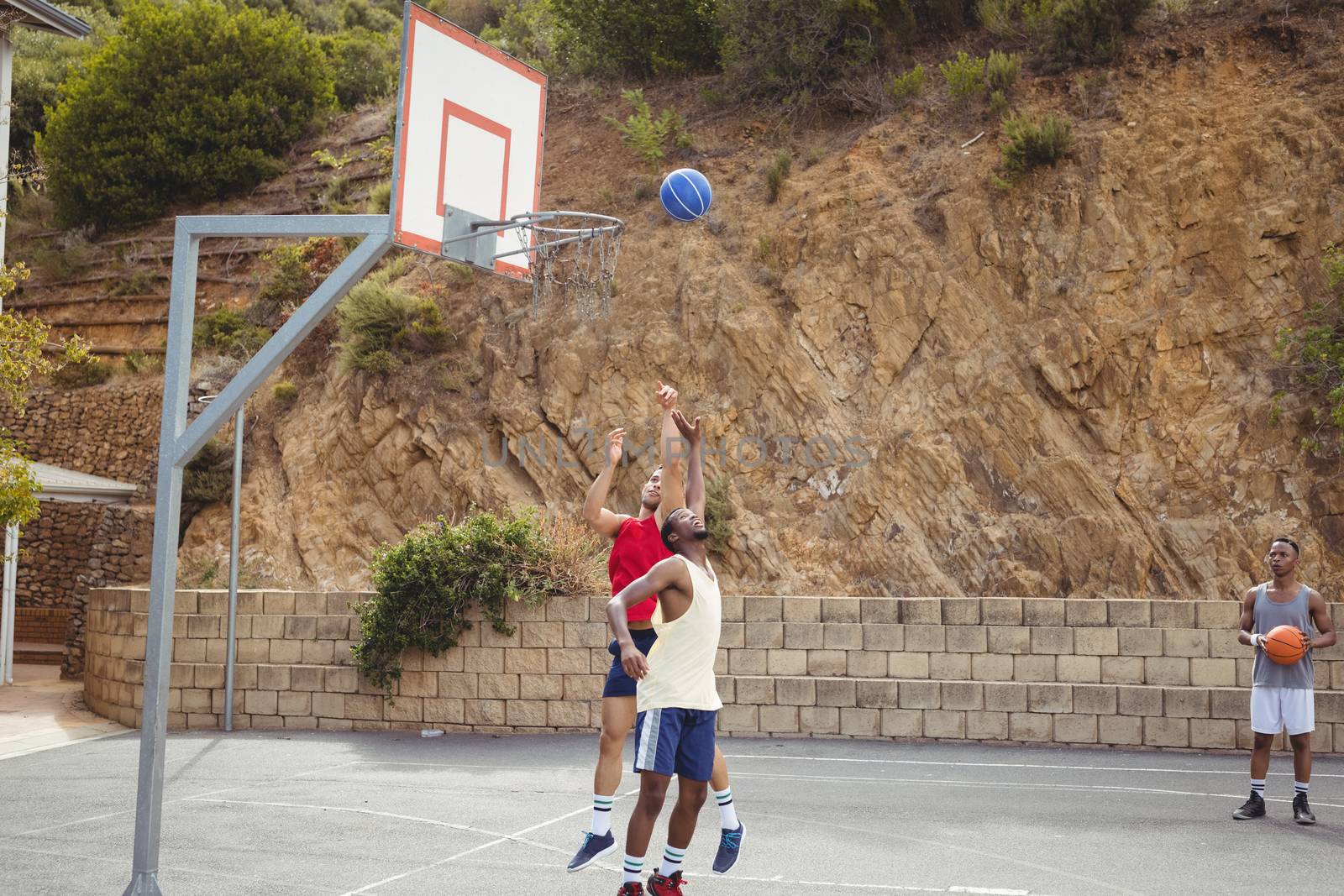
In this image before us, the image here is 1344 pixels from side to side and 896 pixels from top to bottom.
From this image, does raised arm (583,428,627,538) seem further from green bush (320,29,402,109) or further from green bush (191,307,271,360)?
green bush (320,29,402,109)

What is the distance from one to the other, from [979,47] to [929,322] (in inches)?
280

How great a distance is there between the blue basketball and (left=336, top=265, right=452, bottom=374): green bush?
36.2 feet

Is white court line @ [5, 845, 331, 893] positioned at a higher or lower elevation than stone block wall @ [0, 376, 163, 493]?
lower

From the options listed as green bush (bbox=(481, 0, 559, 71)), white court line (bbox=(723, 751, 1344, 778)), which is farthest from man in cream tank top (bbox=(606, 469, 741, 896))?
green bush (bbox=(481, 0, 559, 71))

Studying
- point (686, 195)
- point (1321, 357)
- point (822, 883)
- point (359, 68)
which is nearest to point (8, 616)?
point (686, 195)

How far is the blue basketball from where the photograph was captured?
37.7ft

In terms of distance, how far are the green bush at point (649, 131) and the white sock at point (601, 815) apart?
1932cm

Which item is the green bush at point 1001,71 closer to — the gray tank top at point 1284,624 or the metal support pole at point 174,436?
the gray tank top at point 1284,624

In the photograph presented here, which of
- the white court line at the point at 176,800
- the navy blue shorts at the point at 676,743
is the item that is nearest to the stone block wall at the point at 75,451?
the white court line at the point at 176,800

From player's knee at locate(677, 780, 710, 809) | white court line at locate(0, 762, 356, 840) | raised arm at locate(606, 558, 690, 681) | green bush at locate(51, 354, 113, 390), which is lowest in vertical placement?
white court line at locate(0, 762, 356, 840)

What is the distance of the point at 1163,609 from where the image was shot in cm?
1262

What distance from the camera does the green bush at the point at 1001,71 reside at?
2147cm

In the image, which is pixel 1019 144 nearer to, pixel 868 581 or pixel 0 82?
pixel 868 581

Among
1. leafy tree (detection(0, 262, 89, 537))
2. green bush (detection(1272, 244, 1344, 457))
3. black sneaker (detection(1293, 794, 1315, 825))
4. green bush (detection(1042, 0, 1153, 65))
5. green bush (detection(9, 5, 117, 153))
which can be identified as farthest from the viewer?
green bush (detection(9, 5, 117, 153))
